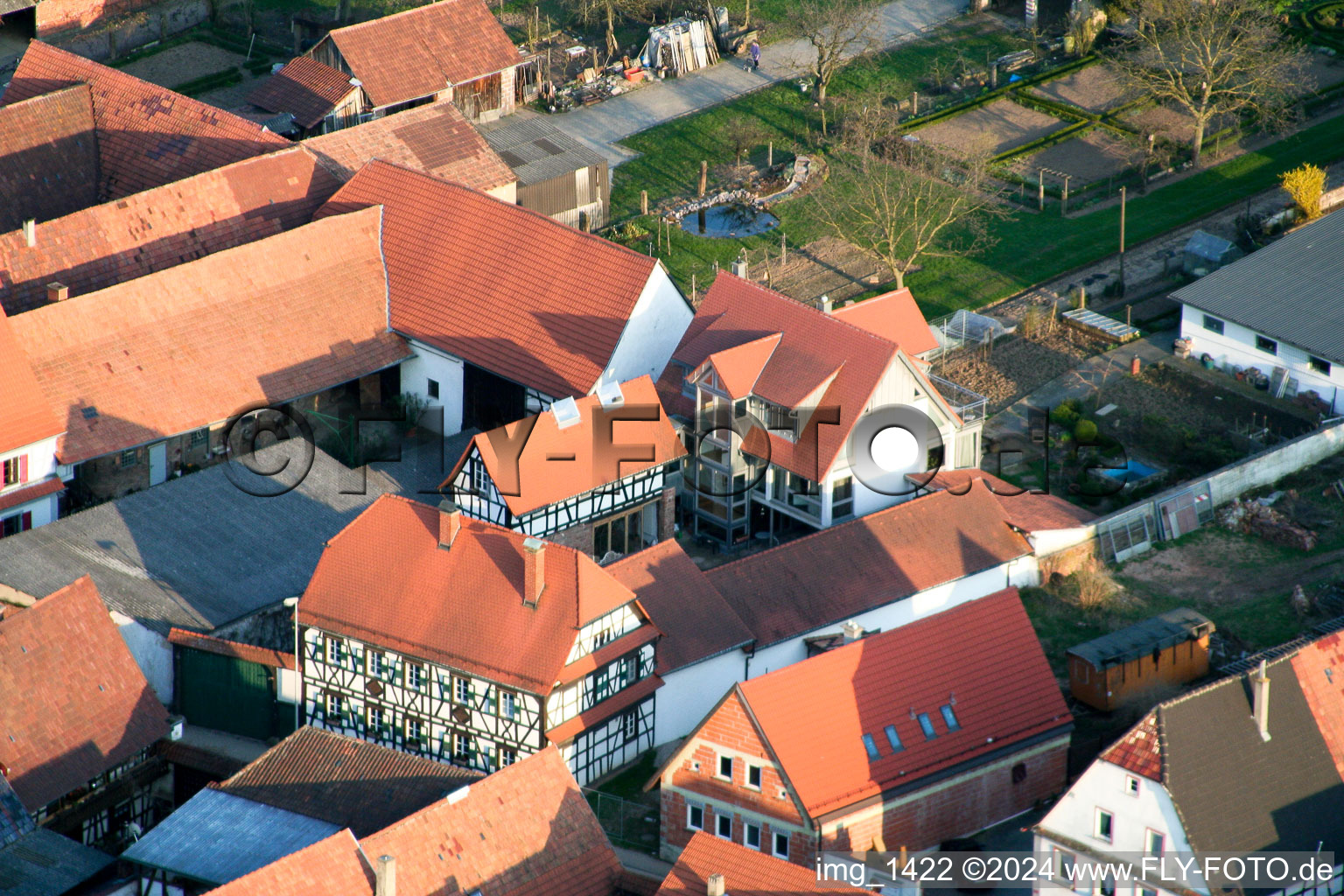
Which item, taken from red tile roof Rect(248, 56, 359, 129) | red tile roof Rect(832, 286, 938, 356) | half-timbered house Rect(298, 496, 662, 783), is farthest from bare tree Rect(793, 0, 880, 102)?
half-timbered house Rect(298, 496, 662, 783)

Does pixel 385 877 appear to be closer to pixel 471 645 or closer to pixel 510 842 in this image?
pixel 510 842

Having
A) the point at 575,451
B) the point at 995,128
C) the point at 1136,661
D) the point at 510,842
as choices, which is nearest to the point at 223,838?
the point at 510,842

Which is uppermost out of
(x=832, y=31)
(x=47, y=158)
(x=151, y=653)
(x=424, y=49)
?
(x=47, y=158)

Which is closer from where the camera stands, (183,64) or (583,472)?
(583,472)

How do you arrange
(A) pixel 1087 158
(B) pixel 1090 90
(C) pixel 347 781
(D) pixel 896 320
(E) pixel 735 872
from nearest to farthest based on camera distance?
(E) pixel 735 872 < (C) pixel 347 781 < (D) pixel 896 320 < (A) pixel 1087 158 < (B) pixel 1090 90

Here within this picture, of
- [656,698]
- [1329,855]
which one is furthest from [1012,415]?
[1329,855]

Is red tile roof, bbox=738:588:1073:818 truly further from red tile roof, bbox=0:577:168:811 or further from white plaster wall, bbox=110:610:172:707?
white plaster wall, bbox=110:610:172:707
